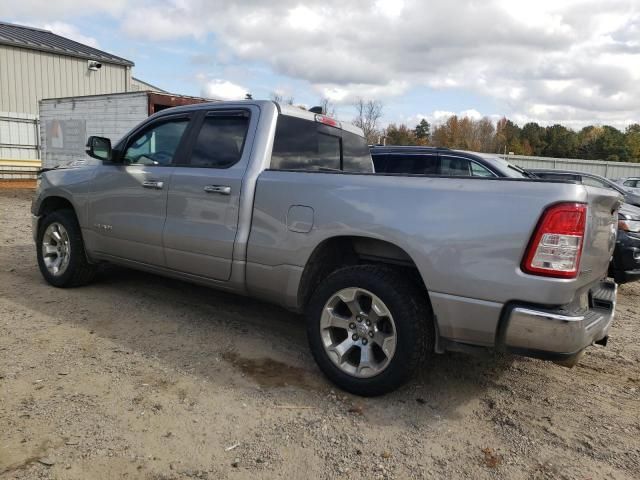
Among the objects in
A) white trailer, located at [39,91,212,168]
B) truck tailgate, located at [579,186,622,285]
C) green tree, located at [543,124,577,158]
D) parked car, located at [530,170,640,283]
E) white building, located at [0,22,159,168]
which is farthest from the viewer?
green tree, located at [543,124,577,158]

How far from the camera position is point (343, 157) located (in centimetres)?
476

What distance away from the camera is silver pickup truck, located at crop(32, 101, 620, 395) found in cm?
268

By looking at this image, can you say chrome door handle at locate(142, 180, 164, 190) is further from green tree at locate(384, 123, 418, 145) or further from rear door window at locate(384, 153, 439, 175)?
green tree at locate(384, 123, 418, 145)

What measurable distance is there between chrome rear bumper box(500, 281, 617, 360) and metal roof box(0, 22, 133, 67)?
25402 mm

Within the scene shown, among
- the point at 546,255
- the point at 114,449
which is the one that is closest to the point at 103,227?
the point at 114,449

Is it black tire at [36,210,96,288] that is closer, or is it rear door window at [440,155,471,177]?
black tire at [36,210,96,288]

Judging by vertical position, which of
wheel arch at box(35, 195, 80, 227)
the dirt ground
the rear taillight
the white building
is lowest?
the dirt ground

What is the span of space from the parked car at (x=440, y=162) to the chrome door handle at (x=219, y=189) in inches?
192

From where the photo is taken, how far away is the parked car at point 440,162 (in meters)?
8.11

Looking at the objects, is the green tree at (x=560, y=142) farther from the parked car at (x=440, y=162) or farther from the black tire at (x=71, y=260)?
the black tire at (x=71, y=260)

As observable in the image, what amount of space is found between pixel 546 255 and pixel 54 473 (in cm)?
263

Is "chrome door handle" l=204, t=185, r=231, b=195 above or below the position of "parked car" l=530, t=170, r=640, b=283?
above

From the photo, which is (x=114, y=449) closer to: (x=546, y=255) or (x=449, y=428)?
(x=449, y=428)

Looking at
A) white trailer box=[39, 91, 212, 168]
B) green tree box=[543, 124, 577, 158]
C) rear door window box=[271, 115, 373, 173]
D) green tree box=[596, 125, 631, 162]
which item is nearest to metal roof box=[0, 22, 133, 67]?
white trailer box=[39, 91, 212, 168]
